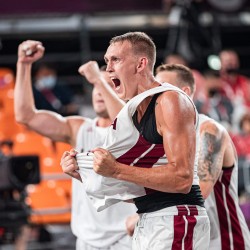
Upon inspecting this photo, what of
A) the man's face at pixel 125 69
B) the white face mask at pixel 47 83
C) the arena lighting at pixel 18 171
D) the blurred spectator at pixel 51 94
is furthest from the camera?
the white face mask at pixel 47 83

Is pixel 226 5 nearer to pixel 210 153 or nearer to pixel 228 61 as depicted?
pixel 228 61

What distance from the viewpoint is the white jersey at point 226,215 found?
4852mm

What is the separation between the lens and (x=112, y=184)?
4000 millimetres

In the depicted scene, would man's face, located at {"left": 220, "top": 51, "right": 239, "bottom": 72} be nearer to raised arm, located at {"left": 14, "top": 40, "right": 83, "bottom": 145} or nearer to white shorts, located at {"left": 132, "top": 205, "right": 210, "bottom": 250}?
raised arm, located at {"left": 14, "top": 40, "right": 83, "bottom": 145}

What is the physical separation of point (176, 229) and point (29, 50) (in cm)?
204

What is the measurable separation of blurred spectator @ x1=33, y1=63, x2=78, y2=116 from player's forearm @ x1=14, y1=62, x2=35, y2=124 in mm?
4388

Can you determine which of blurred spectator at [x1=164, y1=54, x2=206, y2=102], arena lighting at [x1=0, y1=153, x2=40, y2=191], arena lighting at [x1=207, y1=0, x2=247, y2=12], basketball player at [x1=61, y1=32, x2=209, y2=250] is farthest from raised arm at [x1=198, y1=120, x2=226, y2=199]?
arena lighting at [x1=207, y1=0, x2=247, y2=12]

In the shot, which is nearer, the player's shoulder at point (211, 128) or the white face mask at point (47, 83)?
the player's shoulder at point (211, 128)

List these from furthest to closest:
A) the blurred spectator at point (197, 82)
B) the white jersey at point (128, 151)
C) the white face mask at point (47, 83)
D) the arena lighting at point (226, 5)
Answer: the arena lighting at point (226, 5), the white face mask at point (47, 83), the blurred spectator at point (197, 82), the white jersey at point (128, 151)

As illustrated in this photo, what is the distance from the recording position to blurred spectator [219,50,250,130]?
10602 millimetres

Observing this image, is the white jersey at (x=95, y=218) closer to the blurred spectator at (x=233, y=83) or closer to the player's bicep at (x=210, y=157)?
the player's bicep at (x=210, y=157)

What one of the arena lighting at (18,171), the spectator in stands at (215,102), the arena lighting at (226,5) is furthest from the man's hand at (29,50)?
the arena lighting at (226,5)

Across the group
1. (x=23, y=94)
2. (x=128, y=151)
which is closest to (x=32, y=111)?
(x=23, y=94)

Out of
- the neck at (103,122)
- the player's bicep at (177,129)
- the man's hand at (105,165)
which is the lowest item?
the man's hand at (105,165)
